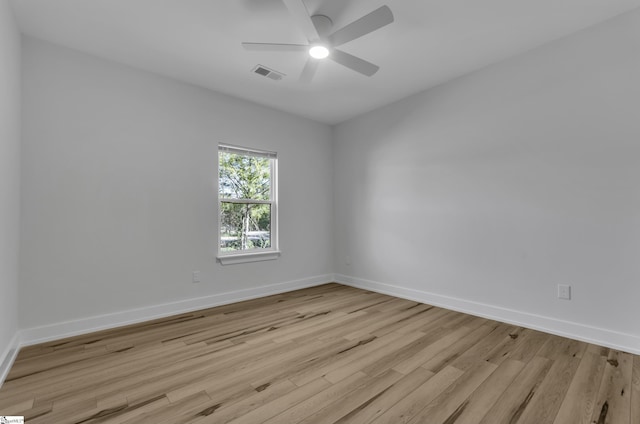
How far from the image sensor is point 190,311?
130 inches

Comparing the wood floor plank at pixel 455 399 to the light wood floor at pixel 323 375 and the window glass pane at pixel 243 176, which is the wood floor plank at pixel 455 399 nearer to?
the light wood floor at pixel 323 375

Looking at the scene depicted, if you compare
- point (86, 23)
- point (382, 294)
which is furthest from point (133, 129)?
point (382, 294)

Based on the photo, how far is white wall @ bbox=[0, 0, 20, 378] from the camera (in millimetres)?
1959

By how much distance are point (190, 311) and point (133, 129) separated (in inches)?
78.6

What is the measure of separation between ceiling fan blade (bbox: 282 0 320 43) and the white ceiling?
0.22m

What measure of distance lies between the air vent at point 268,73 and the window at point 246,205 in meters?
1.00

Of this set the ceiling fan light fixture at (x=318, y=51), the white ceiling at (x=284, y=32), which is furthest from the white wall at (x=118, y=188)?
the ceiling fan light fixture at (x=318, y=51)

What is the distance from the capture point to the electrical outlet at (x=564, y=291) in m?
2.60

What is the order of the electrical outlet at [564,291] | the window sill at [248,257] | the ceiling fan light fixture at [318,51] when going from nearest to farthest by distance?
the ceiling fan light fixture at [318,51] → the electrical outlet at [564,291] → the window sill at [248,257]

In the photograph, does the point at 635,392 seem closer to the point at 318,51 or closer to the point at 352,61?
the point at 352,61

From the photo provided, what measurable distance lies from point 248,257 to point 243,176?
3.46 feet

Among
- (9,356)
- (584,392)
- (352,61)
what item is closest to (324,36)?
(352,61)

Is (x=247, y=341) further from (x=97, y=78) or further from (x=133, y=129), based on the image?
(x=97, y=78)

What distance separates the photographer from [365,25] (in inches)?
79.9
